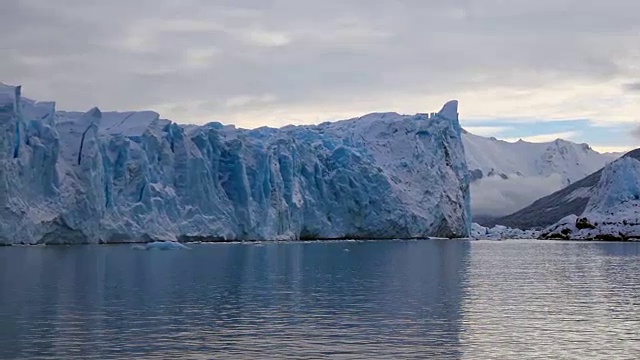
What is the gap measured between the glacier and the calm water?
1163 cm

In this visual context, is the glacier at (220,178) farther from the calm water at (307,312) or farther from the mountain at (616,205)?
the mountain at (616,205)

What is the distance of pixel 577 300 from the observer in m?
21.0

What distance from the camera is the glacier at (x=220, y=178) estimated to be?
4219 centimetres

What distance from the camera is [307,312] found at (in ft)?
58.0

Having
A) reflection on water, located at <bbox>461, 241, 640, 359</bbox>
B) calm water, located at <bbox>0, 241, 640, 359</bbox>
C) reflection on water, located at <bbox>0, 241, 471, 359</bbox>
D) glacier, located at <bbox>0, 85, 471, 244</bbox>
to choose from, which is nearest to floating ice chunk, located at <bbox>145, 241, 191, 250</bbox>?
glacier, located at <bbox>0, 85, 471, 244</bbox>

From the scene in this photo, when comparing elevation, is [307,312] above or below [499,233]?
below

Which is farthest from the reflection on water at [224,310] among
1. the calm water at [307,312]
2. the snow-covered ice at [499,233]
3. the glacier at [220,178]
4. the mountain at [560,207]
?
the mountain at [560,207]

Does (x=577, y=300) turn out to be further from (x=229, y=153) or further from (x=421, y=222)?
(x=421, y=222)

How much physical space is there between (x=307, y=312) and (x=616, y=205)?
67.8m

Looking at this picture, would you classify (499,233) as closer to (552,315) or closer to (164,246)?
(164,246)

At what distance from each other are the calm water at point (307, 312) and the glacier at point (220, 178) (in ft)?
Result: 38.1

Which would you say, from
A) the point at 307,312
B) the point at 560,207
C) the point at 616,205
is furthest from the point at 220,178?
A: the point at 560,207

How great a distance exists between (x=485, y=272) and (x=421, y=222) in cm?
3677

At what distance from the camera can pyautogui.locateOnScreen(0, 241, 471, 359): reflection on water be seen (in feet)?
43.2
